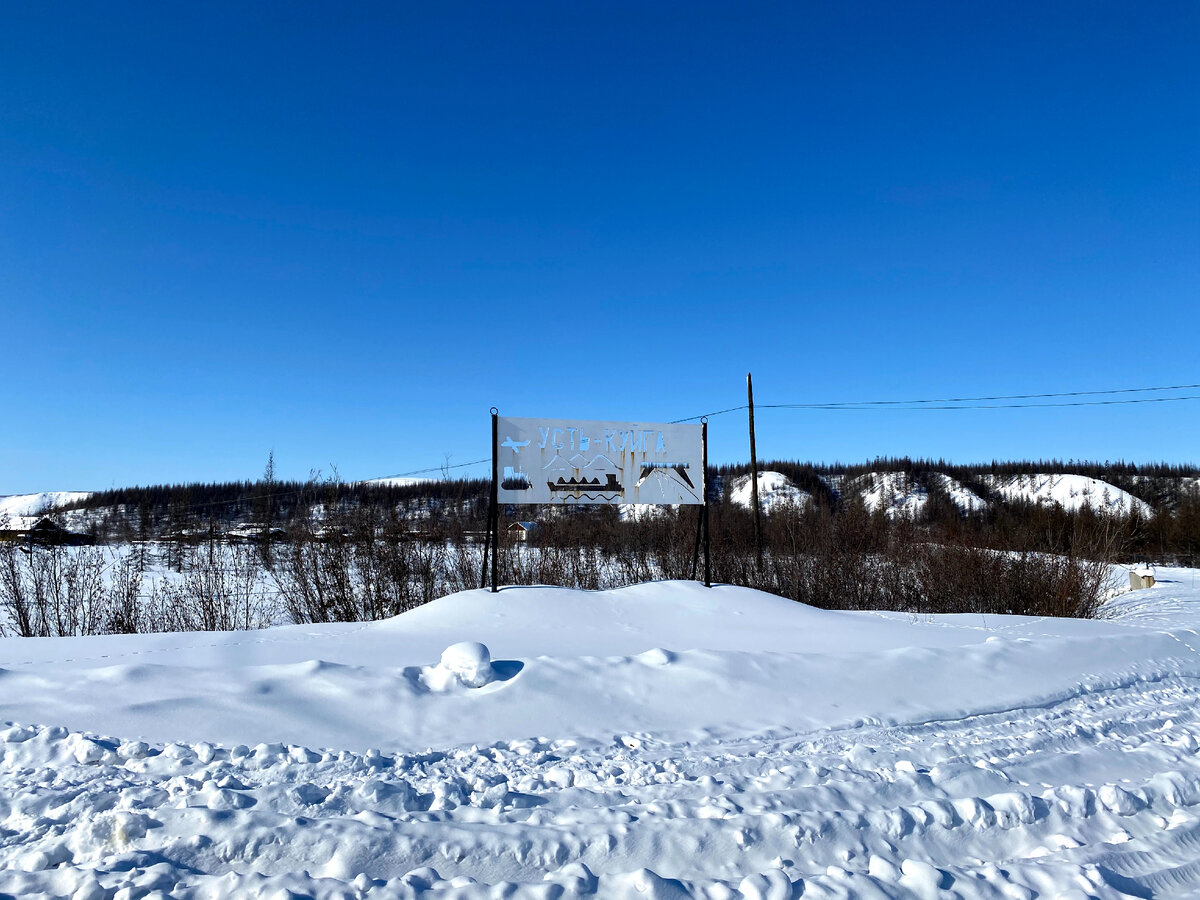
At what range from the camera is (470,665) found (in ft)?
16.5

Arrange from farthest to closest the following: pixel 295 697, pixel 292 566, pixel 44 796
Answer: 1. pixel 292 566
2. pixel 295 697
3. pixel 44 796

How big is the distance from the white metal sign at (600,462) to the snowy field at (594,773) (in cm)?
296

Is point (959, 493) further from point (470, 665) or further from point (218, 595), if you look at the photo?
point (470, 665)

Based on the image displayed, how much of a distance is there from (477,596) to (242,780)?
16.9 ft

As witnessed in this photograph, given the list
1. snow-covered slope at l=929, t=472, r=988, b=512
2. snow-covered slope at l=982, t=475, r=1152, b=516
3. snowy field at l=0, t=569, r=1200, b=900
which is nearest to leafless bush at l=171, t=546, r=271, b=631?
snowy field at l=0, t=569, r=1200, b=900

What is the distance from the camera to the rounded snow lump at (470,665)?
197 inches

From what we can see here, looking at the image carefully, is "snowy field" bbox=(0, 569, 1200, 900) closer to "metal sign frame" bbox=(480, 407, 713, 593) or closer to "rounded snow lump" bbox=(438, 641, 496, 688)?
"rounded snow lump" bbox=(438, 641, 496, 688)

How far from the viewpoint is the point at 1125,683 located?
6.00 m

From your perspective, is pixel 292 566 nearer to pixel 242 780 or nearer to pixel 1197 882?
pixel 242 780

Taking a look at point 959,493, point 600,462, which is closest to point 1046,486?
point 959,493

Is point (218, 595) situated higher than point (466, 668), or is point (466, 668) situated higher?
point (466, 668)

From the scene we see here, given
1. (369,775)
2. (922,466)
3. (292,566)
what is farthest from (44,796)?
(922,466)

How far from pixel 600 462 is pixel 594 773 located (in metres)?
5.95

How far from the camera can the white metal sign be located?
917cm
